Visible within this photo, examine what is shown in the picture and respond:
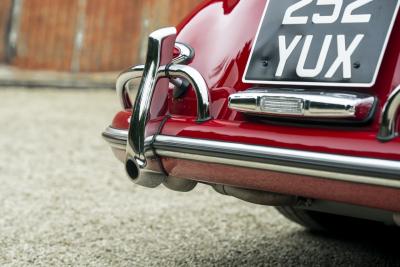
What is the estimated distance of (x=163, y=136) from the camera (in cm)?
206

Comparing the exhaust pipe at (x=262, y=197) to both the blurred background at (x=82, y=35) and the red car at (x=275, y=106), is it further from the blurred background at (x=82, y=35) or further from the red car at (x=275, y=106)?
the blurred background at (x=82, y=35)

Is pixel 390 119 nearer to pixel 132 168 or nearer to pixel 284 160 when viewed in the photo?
pixel 284 160

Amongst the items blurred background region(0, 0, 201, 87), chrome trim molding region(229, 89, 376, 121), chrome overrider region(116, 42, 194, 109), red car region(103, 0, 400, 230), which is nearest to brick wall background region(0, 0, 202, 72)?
blurred background region(0, 0, 201, 87)

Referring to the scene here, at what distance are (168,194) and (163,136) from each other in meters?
1.73

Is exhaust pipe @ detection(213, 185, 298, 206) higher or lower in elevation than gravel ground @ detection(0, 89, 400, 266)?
higher

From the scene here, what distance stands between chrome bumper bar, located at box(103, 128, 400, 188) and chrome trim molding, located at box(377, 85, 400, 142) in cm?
6

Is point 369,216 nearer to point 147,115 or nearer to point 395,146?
point 395,146

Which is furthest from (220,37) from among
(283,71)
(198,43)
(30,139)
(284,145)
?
(30,139)

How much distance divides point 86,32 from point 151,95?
25.9 ft

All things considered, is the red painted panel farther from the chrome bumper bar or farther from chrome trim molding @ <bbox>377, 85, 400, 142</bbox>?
chrome trim molding @ <bbox>377, 85, 400, 142</bbox>

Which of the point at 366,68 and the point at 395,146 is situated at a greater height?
the point at 366,68

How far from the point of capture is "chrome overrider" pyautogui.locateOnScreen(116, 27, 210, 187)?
6.70ft

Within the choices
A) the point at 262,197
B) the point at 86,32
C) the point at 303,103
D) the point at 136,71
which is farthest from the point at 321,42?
the point at 86,32

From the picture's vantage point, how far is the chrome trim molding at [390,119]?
1.67m
